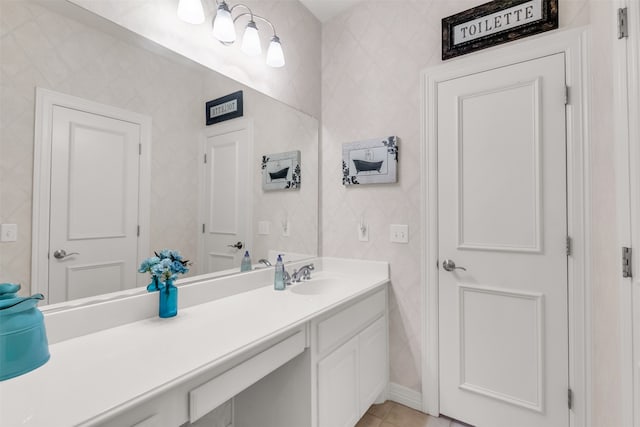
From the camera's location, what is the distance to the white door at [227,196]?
155cm

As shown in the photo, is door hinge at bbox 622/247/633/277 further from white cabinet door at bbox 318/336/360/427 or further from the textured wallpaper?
the textured wallpaper

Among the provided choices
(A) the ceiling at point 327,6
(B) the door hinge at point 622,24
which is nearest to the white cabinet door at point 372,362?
(B) the door hinge at point 622,24

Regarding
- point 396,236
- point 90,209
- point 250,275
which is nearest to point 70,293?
point 90,209

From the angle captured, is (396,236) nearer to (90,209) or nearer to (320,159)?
(320,159)

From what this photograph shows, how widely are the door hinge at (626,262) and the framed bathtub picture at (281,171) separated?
1.68 m

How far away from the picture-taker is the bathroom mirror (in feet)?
3.18

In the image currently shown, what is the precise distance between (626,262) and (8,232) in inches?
82.3

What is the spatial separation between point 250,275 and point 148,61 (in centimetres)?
115

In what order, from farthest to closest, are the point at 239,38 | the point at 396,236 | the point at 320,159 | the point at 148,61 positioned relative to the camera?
1. the point at 320,159
2. the point at 396,236
3. the point at 239,38
4. the point at 148,61

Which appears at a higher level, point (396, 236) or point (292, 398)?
point (396, 236)

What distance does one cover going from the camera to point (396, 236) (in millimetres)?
2006

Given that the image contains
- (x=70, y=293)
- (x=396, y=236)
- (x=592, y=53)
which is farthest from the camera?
(x=396, y=236)

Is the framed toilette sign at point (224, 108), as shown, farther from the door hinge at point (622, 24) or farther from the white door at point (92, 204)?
the door hinge at point (622, 24)

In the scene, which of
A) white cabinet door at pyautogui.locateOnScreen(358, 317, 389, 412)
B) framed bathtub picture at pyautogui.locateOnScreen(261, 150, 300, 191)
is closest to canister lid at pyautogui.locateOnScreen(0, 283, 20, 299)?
framed bathtub picture at pyautogui.locateOnScreen(261, 150, 300, 191)
